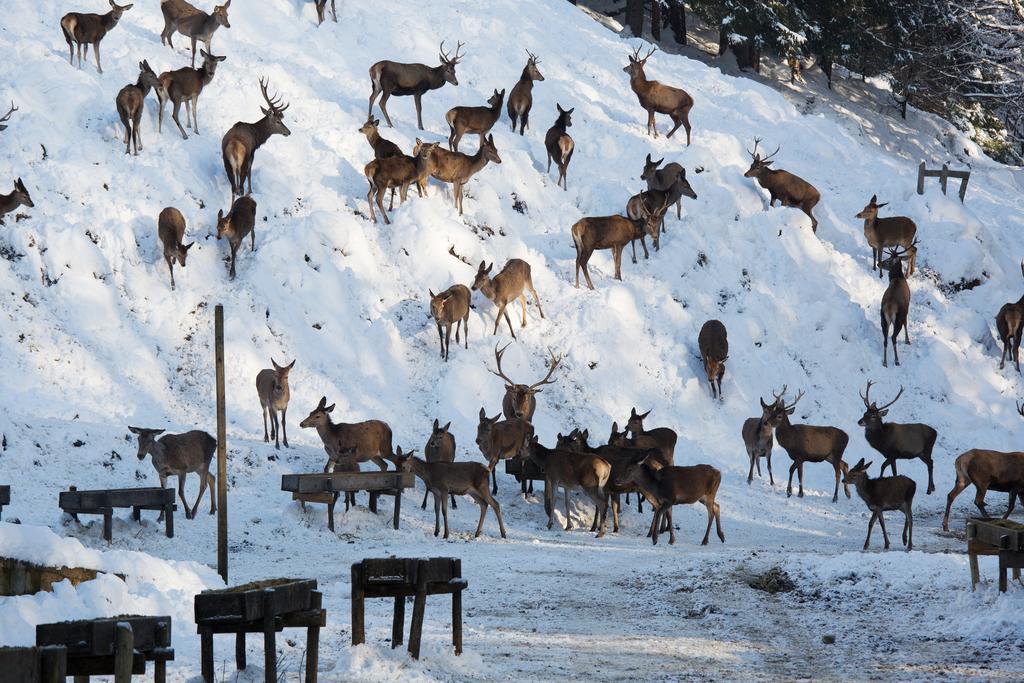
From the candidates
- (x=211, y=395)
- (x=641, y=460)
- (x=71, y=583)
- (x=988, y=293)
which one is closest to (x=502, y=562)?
(x=641, y=460)

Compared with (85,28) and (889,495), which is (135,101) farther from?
(889,495)

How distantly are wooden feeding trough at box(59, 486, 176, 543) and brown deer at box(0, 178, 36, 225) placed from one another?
27.6 ft

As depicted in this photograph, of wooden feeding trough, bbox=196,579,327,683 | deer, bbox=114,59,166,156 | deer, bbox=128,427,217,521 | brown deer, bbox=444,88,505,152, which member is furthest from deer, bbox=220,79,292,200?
wooden feeding trough, bbox=196,579,327,683

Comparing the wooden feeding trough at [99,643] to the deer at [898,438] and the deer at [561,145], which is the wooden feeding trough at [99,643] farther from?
the deer at [561,145]

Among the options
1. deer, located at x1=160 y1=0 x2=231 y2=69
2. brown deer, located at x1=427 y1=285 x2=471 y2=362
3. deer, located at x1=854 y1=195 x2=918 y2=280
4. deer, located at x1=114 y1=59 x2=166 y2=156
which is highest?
deer, located at x1=160 y1=0 x2=231 y2=69

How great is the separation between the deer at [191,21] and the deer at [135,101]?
2860mm

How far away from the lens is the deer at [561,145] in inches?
1200

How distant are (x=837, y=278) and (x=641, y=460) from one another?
1180 cm

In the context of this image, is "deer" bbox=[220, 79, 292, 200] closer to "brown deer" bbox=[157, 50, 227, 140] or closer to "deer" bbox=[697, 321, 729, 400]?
"brown deer" bbox=[157, 50, 227, 140]

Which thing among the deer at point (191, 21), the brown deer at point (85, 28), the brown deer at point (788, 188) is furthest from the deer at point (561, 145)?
the brown deer at point (85, 28)

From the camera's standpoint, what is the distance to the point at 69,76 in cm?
2817

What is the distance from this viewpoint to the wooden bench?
1859 centimetres

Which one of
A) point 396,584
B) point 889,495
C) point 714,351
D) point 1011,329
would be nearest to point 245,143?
point 714,351

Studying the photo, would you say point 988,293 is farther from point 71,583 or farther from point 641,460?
point 71,583
